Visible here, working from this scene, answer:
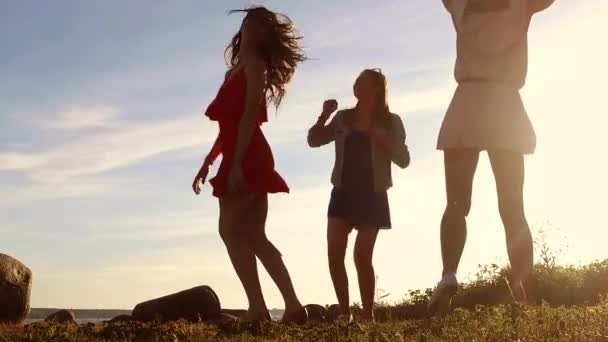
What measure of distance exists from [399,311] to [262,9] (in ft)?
27.8

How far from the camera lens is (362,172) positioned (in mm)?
7688

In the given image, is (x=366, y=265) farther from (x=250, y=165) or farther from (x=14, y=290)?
(x=14, y=290)

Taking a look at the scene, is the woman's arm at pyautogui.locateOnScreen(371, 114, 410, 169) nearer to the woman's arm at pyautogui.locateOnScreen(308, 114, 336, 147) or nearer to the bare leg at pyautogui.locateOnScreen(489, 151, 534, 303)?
the woman's arm at pyautogui.locateOnScreen(308, 114, 336, 147)

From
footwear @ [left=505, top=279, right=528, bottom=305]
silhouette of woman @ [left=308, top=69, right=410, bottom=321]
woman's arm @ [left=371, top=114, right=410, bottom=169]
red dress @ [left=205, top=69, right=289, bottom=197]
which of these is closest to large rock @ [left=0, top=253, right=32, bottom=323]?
silhouette of woman @ [left=308, top=69, right=410, bottom=321]

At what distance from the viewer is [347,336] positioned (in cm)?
527

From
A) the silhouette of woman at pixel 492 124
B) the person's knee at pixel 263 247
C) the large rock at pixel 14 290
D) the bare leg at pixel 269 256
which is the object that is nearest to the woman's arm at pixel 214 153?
the bare leg at pixel 269 256

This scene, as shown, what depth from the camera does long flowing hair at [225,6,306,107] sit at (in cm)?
700

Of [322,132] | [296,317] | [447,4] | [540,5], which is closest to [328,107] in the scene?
[322,132]

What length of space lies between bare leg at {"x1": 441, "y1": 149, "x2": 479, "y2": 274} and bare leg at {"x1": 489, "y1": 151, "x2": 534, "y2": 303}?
0.21 metres

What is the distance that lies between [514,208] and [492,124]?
65 cm

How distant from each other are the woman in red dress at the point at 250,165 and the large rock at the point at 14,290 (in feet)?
36.6

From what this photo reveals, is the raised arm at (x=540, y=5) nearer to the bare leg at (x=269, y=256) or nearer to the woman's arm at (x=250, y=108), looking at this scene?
the woman's arm at (x=250, y=108)

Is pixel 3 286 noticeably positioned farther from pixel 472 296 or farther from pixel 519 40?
pixel 519 40

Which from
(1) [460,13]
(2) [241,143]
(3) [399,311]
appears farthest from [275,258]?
(3) [399,311]
